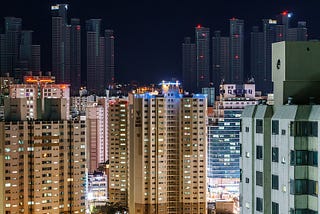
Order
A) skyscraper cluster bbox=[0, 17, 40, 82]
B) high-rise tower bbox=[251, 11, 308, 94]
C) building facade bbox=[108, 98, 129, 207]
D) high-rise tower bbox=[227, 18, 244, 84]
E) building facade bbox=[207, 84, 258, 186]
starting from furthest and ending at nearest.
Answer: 1. skyscraper cluster bbox=[0, 17, 40, 82]
2. high-rise tower bbox=[227, 18, 244, 84]
3. high-rise tower bbox=[251, 11, 308, 94]
4. building facade bbox=[207, 84, 258, 186]
5. building facade bbox=[108, 98, 129, 207]

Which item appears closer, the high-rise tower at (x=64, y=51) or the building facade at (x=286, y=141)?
the building facade at (x=286, y=141)

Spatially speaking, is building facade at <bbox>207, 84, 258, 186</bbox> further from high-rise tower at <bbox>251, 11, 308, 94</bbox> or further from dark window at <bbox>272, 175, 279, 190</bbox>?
dark window at <bbox>272, 175, 279, 190</bbox>

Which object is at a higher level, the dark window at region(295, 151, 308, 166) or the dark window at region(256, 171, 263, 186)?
the dark window at region(295, 151, 308, 166)

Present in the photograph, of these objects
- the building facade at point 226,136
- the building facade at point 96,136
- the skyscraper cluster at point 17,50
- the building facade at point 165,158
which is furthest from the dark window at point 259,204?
the skyscraper cluster at point 17,50

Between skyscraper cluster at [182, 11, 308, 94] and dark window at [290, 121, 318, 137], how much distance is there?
69.8 ft

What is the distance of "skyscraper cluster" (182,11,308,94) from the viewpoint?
24.1m

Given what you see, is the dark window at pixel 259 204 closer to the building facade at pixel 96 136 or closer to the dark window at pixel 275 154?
the dark window at pixel 275 154

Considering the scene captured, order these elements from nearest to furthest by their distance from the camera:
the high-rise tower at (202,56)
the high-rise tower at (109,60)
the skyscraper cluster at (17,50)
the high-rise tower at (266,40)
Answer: the high-rise tower at (266,40) < the high-rise tower at (202,56) < the skyscraper cluster at (17,50) < the high-rise tower at (109,60)

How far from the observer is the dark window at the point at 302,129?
260 cm

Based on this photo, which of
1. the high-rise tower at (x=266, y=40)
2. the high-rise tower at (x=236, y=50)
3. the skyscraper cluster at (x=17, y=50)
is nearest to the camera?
the high-rise tower at (x=266, y=40)

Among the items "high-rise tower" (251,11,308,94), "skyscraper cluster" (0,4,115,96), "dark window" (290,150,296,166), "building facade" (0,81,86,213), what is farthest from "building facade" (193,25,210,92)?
"dark window" (290,150,296,166)

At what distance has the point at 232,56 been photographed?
24516 mm

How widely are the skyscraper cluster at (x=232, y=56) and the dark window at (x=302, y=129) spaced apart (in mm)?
21273

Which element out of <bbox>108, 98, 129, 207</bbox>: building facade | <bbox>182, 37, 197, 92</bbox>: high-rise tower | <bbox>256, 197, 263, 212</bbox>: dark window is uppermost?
<bbox>182, 37, 197, 92</bbox>: high-rise tower
